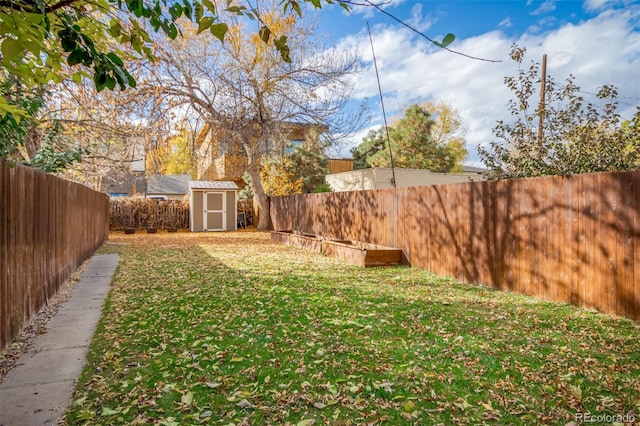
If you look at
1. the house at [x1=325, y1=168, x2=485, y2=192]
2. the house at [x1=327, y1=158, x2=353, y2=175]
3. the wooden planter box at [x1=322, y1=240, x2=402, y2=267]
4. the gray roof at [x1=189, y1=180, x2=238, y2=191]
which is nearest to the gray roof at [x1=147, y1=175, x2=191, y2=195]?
the house at [x1=327, y1=158, x2=353, y2=175]

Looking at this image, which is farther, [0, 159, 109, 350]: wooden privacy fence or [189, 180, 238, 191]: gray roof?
[189, 180, 238, 191]: gray roof

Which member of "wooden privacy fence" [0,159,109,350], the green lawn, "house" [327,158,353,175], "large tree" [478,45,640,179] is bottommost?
the green lawn

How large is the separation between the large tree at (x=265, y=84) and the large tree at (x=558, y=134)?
919 centimetres

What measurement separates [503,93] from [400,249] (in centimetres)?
465

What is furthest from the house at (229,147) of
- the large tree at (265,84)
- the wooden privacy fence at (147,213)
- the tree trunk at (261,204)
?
the wooden privacy fence at (147,213)

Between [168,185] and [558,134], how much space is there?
3524 cm

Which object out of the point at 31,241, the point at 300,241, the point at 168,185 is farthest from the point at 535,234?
the point at 168,185

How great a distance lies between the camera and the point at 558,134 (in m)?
8.28

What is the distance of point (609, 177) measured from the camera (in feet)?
15.6

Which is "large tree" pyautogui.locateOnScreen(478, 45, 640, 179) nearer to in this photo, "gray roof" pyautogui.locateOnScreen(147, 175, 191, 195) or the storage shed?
the storage shed

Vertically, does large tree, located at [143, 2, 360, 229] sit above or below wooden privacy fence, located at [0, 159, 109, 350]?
above

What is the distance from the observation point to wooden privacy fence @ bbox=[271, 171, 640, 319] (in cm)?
461

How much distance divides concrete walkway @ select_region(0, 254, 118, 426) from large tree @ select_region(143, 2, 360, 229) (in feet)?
42.0

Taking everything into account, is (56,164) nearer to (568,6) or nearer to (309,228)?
(309,228)
